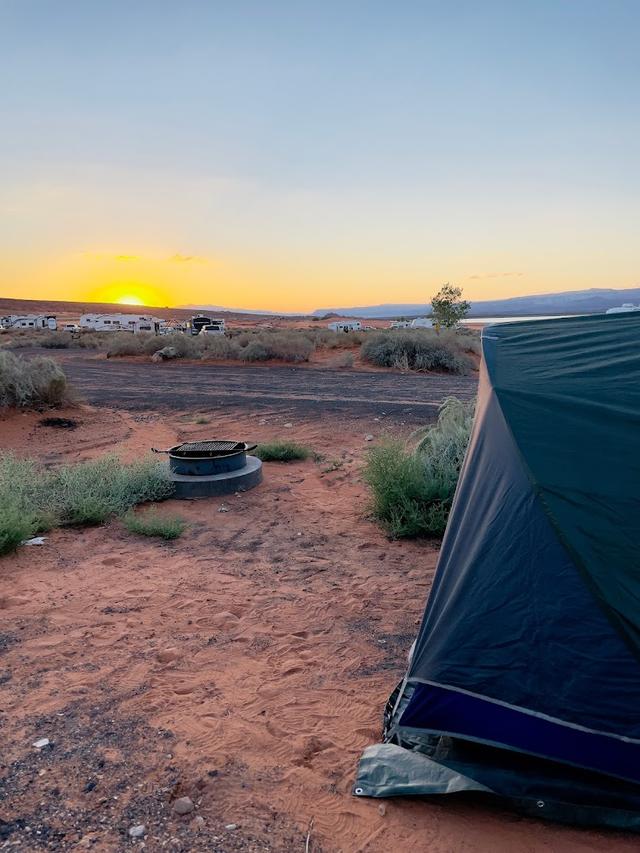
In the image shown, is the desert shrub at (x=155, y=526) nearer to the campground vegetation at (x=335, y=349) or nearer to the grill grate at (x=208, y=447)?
the grill grate at (x=208, y=447)

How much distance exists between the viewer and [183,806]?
3064 mm

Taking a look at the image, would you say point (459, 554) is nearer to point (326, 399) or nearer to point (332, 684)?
point (332, 684)

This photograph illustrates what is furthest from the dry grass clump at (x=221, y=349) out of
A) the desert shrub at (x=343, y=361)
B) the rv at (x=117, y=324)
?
the rv at (x=117, y=324)

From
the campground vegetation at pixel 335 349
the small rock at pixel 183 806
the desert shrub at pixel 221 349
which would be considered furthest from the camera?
the desert shrub at pixel 221 349

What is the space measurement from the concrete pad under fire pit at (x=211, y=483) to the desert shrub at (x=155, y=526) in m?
1.02

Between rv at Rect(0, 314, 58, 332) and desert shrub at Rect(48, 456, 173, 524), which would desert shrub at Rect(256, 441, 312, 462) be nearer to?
desert shrub at Rect(48, 456, 173, 524)

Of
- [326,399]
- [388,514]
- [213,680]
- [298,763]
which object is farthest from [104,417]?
[298,763]

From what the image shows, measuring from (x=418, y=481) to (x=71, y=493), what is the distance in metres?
3.94

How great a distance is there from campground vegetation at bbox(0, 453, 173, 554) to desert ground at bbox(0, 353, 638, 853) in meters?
0.25

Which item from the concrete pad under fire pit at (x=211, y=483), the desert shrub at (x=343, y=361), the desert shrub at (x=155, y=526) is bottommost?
the desert shrub at (x=155, y=526)

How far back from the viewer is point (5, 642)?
470 centimetres

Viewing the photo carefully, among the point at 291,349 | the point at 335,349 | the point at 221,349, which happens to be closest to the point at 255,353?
the point at 291,349

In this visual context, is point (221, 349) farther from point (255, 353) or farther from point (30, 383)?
point (30, 383)

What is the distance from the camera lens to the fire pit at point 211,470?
8.26 m
